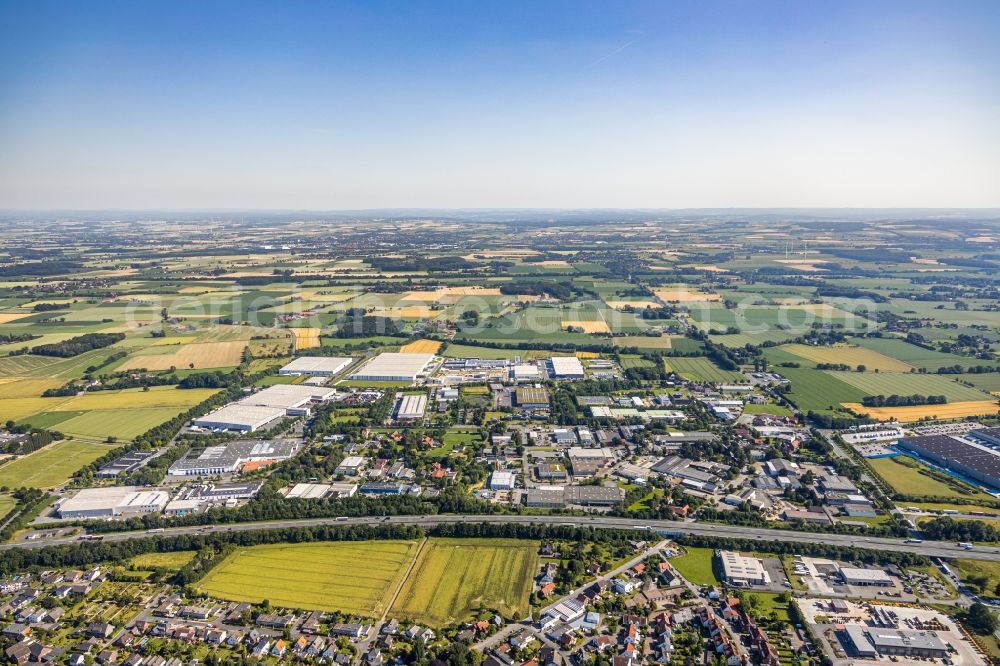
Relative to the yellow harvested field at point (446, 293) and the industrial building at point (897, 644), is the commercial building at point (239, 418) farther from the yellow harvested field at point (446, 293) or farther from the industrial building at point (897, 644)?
the yellow harvested field at point (446, 293)

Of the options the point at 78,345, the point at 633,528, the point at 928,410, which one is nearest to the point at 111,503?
the point at 633,528


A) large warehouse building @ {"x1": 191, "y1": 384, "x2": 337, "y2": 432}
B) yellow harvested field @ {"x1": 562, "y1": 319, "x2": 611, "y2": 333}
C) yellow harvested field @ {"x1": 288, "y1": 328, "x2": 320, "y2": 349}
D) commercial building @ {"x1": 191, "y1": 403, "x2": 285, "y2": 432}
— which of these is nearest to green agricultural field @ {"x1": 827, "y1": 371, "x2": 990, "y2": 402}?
yellow harvested field @ {"x1": 562, "y1": 319, "x2": 611, "y2": 333}

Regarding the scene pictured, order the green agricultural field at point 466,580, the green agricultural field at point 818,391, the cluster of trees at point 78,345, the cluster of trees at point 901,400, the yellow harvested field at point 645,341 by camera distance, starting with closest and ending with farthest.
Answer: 1. the green agricultural field at point 466,580
2. the cluster of trees at point 901,400
3. the green agricultural field at point 818,391
4. the cluster of trees at point 78,345
5. the yellow harvested field at point 645,341

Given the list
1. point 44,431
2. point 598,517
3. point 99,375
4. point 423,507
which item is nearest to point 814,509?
point 598,517

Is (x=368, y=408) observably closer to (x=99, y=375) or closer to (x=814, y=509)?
(x=99, y=375)

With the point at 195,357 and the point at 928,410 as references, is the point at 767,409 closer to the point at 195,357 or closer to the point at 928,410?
the point at 928,410

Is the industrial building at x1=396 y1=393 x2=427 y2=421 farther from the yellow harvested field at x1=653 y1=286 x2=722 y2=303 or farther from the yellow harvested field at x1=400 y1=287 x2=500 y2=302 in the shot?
the yellow harvested field at x1=653 y1=286 x2=722 y2=303

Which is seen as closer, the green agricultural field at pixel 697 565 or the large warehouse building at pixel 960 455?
the green agricultural field at pixel 697 565

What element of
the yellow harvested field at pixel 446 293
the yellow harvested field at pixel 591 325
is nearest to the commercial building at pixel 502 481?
the yellow harvested field at pixel 591 325
